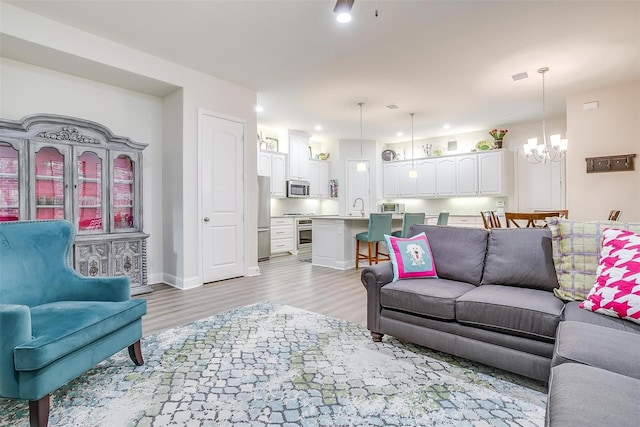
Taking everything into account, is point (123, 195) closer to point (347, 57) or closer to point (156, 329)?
point (156, 329)

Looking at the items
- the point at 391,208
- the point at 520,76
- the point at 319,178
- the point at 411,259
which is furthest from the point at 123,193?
the point at 391,208

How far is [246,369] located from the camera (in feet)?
6.97

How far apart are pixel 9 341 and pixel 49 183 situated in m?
2.69

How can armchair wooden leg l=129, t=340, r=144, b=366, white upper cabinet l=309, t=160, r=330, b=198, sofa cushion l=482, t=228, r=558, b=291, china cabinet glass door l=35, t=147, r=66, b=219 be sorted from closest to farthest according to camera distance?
armchair wooden leg l=129, t=340, r=144, b=366 → sofa cushion l=482, t=228, r=558, b=291 → china cabinet glass door l=35, t=147, r=66, b=219 → white upper cabinet l=309, t=160, r=330, b=198

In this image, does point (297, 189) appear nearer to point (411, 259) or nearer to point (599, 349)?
point (411, 259)

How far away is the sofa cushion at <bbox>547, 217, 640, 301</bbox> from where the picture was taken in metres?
1.98

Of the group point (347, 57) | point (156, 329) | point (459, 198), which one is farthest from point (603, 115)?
point (156, 329)

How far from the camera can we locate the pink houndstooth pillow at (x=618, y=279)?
5.41 feet

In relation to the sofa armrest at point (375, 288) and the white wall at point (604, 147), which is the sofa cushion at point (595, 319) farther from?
the white wall at point (604, 147)

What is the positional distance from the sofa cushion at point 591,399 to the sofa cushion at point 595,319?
67 centimetres

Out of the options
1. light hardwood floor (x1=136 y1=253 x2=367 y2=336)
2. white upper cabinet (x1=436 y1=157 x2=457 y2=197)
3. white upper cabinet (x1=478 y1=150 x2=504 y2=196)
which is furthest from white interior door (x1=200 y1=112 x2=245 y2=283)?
white upper cabinet (x1=478 y1=150 x2=504 y2=196)

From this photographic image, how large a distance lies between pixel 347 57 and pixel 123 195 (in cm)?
329

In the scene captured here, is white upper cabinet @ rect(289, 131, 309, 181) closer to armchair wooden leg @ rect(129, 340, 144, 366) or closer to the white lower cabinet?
the white lower cabinet

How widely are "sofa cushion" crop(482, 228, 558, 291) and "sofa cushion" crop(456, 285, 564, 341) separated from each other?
0.36 feet
